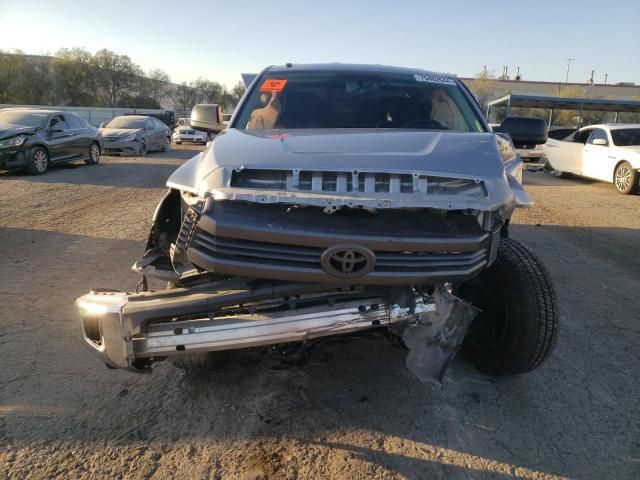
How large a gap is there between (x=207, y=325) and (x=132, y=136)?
16874mm

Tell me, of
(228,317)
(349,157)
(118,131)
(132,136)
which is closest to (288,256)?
(228,317)

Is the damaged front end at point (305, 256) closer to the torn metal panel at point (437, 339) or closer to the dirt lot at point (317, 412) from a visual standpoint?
the torn metal panel at point (437, 339)

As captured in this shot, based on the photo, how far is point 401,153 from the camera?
2.67 metres

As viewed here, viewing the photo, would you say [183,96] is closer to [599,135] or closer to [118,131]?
[118,131]

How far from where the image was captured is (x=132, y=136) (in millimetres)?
17719

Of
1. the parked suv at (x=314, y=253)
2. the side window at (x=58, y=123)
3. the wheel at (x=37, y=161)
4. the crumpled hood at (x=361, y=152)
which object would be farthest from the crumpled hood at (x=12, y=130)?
the parked suv at (x=314, y=253)

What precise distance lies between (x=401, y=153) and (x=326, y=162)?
0.42 meters

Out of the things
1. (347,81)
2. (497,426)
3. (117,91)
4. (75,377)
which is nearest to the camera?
(497,426)

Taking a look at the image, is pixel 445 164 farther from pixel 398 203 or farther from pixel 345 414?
pixel 345 414

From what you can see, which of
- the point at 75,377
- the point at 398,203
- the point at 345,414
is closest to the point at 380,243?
the point at 398,203

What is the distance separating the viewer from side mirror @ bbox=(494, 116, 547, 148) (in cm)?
431

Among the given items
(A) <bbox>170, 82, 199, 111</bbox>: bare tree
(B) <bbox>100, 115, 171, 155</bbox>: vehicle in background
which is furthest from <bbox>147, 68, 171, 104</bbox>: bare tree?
(B) <bbox>100, 115, 171, 155</bbox>: vehicle in background

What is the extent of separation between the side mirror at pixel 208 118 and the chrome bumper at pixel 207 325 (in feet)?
7.76

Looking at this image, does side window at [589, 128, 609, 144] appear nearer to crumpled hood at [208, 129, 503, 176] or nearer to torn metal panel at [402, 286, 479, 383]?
crumpled hood at [208, 129, 503, 176]
